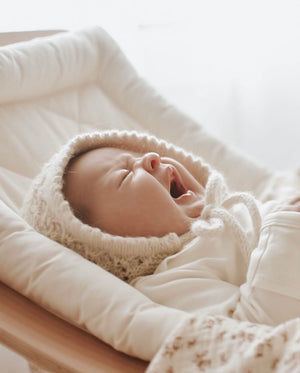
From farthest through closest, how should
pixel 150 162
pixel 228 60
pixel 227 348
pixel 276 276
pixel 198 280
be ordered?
pixel 228 60 < pixel 150 162 < pixel 198 280 < pixel 276 276 < pixel 227 348

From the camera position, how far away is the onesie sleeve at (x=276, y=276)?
0.89 metres

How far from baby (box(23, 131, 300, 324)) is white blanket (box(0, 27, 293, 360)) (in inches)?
3.5

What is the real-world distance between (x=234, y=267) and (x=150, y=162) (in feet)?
0.79

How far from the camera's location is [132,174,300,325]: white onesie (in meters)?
0.90

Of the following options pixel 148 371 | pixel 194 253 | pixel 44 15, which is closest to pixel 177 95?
pixel 44 15

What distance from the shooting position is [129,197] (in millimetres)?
1093

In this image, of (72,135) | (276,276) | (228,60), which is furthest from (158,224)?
(228,60)

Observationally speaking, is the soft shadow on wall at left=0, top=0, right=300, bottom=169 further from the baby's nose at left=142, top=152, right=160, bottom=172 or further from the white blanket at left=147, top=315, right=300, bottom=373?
the white blanket at left=147, top=315, right=300, bottom=373

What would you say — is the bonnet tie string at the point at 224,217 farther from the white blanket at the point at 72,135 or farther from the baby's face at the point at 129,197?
the white blanket at the point at 72,135

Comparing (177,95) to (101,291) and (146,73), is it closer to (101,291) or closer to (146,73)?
(146,73)

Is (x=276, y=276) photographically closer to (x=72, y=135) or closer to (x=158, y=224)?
(x=158, y=224)

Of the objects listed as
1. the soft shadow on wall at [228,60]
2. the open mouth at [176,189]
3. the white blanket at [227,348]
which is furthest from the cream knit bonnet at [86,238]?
the soft shadow on wall at [228,60]

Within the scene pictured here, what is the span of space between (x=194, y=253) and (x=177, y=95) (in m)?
1.26

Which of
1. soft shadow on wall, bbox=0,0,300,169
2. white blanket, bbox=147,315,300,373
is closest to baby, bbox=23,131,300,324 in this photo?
white blanket, bbox=147,315,300,373
